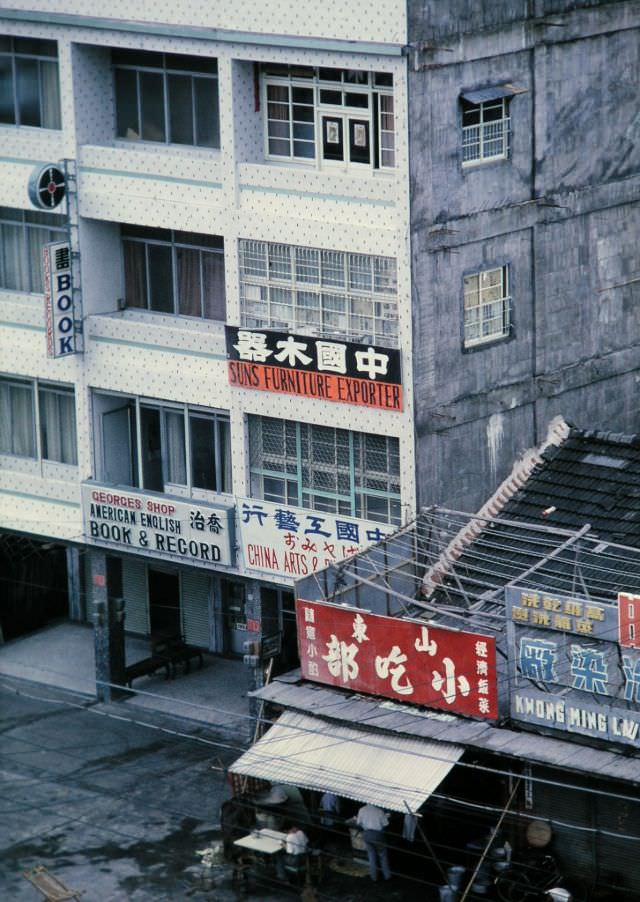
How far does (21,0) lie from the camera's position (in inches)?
2089

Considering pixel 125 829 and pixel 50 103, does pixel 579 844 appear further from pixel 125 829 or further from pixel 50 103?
pixel 50 103

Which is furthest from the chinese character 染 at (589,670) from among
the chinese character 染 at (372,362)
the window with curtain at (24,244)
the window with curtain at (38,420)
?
the window with curtain at (24,244)

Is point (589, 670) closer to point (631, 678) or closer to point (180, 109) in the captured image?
point (631, 678)

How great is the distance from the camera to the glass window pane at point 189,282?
53.0 metres

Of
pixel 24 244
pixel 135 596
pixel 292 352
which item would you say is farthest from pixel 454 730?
pixel 24 244

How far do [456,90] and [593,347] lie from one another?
7.67 metres

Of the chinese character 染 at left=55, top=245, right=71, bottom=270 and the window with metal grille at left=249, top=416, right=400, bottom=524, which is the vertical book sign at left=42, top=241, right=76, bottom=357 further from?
the window with metal grille at left=249, top=416, right=400, bottom=524

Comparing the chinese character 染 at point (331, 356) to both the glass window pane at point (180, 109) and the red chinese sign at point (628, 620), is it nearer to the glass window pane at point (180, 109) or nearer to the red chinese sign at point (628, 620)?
the glass window pane at point (180, 109)

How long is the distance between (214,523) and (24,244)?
360 inches

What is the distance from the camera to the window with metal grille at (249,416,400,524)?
49391 millimetres

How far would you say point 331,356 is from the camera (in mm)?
48938

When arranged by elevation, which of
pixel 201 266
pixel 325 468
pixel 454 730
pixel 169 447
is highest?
pixel 201 266

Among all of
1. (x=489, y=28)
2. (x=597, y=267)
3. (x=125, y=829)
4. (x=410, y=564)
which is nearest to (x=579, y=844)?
(x=410, y=564)

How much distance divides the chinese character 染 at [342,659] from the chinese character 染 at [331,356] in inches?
249
